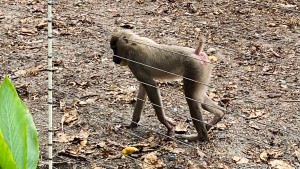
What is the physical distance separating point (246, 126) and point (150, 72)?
1.18m

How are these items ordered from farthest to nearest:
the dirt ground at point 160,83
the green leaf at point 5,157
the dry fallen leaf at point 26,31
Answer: the dry fallen leaf at point 26,31 → the dirt ground at point 160,83 → the green leaf at point 5,157

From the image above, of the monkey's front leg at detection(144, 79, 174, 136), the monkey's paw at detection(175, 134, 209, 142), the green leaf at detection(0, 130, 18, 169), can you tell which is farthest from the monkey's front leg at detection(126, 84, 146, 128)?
the green leaf at detection(0, 130, 18, 169)

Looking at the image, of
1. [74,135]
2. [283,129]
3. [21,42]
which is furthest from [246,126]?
[21,42]

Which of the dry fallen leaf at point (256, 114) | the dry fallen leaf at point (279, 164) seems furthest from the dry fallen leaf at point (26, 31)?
the dry fallen leaf at point (279, 164)

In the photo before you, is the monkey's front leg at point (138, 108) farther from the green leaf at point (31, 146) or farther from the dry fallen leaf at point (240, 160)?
the green leaf at point (31, 146)

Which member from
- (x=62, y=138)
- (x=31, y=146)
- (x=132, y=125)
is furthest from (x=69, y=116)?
(x=31, y=146)

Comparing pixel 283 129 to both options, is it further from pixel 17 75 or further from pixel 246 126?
pixel 17 75

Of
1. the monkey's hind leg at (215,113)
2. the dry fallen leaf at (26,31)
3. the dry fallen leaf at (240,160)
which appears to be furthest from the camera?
the dry fallen leaf at (26,31)

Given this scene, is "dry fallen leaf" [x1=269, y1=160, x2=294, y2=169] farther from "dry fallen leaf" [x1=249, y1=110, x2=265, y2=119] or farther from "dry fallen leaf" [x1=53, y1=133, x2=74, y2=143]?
"dry fallen leaf" [x1=53, y1=133, x2=74, y2=143]

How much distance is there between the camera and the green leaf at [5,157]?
7.50 ft

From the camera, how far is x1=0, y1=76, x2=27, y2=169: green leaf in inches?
102

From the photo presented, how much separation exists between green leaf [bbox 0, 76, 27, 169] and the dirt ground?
5.59 ft

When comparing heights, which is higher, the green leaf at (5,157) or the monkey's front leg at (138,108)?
the green leaf at (5,157)

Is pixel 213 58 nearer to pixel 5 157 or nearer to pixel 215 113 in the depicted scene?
pixel 215 113
